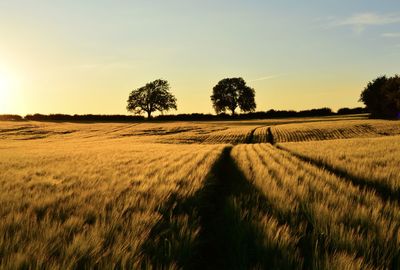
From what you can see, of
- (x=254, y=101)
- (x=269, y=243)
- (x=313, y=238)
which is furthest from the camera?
(x=254, y=101)

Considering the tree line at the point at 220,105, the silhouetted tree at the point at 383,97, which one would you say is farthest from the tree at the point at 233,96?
the silhouetted tree at the point at 383,97

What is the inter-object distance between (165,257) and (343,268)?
1.59 metres

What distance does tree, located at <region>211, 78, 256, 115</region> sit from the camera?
407ft

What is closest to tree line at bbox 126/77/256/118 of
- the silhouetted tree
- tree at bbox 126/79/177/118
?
tree at bbox 126/79/177/118

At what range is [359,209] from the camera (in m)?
5.36

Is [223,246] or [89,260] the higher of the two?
[89,260]

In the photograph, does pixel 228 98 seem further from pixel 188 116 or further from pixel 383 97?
pixel 383 97

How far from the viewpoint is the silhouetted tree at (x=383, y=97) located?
280 feet

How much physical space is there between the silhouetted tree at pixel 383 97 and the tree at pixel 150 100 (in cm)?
5372

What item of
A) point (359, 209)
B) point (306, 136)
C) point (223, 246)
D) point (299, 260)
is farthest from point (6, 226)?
point (306, 136)

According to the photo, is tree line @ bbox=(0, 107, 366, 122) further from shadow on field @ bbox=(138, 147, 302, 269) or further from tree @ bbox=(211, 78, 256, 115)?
shadow on field @ bbox=(138, 147, 302, 269)

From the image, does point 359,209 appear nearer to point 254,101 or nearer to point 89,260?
point 89,260

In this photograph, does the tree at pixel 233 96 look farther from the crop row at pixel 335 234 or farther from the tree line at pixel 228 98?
the crop row at pixel 335 234

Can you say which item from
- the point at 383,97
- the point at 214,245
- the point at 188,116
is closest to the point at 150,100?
the point at 188,116
